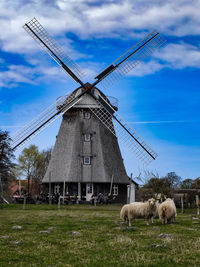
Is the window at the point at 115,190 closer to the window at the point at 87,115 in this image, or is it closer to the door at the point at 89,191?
the door at the point at 89,191

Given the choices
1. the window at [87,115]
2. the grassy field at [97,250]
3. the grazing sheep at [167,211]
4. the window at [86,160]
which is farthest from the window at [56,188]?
the grassy field at [97,250]

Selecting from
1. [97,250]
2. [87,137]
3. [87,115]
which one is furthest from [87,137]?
[97,250]

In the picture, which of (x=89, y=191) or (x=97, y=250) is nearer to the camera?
(x=97, y=250)

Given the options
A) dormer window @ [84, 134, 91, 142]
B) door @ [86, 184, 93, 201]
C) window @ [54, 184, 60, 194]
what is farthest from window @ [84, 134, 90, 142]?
window @ [54, 184, 60, 194]

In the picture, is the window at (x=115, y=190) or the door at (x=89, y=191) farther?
the window at (x=115, y=190)

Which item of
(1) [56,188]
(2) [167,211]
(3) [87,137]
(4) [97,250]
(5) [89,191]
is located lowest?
(4) [97,250]

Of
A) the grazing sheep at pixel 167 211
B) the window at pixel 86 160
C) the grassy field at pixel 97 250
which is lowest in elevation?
the grassy field at pixel 97 250

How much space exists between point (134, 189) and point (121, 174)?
4927 millimetres

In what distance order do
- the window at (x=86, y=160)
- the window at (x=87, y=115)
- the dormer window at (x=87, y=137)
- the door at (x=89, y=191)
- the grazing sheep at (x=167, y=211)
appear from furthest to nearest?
the window at (x=87, y=115), the dormer window at (x=87, y=137), the window at (x=86, y=160), the door at (x=89, y=191), the grazing sheep at (x=167, y=211)

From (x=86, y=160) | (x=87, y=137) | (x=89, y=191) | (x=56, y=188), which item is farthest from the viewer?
(x=87, y=137)

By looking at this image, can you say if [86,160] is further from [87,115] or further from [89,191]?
[87,115]

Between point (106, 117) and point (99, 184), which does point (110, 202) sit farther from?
point (106, 117)

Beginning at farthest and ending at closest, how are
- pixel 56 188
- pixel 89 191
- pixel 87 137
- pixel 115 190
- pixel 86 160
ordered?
1. pixel 115 190
2. pixel 87 137
3. pixel 56 188
4. pixel 86 160
5. pixel 89 191

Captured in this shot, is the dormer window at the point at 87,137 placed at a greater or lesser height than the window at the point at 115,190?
greater
